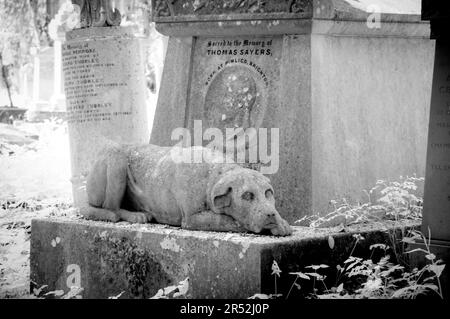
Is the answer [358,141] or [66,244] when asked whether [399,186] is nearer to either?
[358,141]

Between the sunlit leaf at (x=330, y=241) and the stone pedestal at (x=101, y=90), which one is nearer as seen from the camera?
the sunlit leaf at (x=330, y=241)

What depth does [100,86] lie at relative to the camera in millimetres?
8633

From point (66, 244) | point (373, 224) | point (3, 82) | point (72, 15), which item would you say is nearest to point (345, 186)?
point (373, 224)

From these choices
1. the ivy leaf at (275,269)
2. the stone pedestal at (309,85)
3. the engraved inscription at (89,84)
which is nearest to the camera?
the ivy leaf at (275,269)

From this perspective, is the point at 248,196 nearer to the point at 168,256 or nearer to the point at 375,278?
the point at 168,256

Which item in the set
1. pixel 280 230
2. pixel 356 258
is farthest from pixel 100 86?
pixel 356 258

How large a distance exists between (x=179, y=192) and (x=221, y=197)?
14.0 inches

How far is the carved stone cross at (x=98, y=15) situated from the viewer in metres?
8.80

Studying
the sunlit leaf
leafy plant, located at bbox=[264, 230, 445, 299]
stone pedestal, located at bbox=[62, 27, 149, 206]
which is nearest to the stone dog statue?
the sunlit leaf

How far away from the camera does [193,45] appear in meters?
6.12

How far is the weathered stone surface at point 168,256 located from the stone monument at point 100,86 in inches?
127

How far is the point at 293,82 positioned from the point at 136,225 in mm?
1677

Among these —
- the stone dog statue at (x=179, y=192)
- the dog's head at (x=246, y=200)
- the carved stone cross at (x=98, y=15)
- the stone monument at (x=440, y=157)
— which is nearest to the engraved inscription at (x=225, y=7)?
the stone monument at (x=440, y=157)

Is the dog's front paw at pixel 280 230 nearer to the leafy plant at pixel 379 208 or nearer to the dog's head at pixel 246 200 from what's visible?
the dog's head at pixel 246 200
